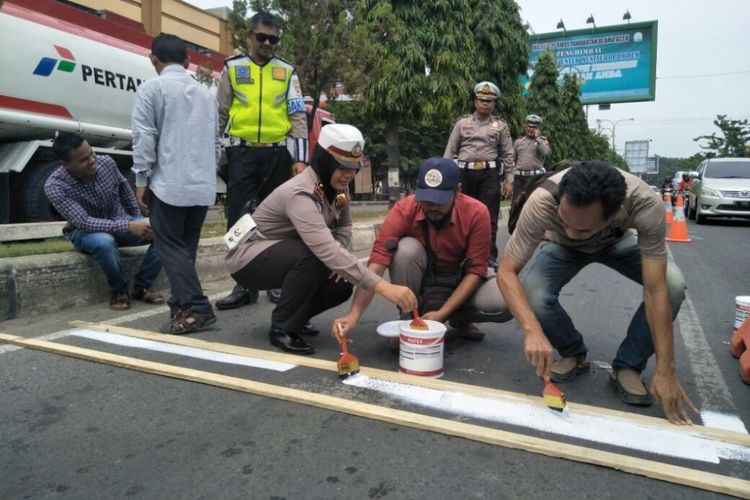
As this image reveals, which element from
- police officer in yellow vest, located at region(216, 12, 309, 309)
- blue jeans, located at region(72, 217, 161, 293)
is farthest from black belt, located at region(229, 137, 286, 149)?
blue jeans, located at region(72, 217, 161, 293)

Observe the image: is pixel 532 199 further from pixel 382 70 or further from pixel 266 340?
pixel 382 70

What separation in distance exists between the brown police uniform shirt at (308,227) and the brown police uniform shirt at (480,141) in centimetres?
248

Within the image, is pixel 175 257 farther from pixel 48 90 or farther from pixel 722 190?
pixel 722 190

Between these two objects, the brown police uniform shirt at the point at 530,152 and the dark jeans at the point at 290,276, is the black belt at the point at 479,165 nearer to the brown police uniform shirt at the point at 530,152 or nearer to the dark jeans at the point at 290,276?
the brown police uniform shirt at the point at 530,152

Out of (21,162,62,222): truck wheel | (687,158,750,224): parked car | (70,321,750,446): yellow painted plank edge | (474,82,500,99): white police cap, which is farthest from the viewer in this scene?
(687,158,750,224): parked car

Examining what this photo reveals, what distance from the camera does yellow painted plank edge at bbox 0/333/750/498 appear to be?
1.76m

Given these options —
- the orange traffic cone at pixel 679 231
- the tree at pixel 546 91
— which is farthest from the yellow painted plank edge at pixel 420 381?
the tree at pixel 546 91

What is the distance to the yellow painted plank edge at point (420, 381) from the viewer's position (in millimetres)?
2094

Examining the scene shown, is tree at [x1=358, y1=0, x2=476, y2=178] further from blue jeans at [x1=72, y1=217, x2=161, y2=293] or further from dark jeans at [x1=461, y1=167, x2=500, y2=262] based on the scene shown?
blue jeans at [x1=72, y1=217, x2=161, y2=293]

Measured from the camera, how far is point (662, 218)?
2268 millimetres

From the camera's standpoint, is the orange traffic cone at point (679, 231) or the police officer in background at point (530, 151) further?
the orange traffic cone at point (679, 231)

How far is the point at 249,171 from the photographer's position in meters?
4.14

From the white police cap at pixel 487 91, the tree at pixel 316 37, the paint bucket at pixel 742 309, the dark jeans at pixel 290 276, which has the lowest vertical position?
the paint bucket at pixel 742 309

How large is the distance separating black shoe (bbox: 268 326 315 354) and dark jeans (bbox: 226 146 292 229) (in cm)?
135
